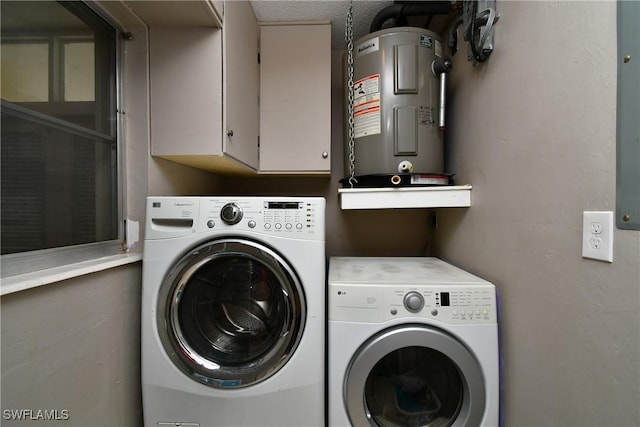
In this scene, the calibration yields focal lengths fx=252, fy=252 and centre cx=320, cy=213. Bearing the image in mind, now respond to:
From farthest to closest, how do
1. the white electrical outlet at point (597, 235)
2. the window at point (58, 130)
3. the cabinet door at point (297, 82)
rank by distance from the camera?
1. the cabinet door at point (297, 82)
2. the window at point (58, 130)
3. the white electrical outlet at point (597, 235)

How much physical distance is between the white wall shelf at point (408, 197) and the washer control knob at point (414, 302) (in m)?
0.46

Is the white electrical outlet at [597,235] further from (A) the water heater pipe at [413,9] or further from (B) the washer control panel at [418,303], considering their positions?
(A) the water heater pipe at [413,9]

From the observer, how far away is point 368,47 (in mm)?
1249

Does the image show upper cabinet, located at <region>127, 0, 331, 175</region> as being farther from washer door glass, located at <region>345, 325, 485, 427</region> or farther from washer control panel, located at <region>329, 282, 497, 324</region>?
washer door glass, located at <region>345, 325, 485, 427</region>

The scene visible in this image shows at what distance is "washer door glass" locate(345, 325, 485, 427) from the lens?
35.4 inches

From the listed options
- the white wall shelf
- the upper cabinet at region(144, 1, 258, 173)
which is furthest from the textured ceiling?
the white wall shelf

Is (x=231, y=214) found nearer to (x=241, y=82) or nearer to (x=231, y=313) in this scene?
(x=231, y=313)

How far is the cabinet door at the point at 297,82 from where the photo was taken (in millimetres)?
1439

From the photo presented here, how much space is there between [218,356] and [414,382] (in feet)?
2.55

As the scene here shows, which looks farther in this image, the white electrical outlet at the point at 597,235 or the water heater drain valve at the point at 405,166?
the water heater drain valve at the point at 405,166

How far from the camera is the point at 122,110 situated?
1.04 metres

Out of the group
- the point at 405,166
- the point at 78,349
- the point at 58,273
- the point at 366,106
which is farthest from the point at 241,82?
the point at 78,349

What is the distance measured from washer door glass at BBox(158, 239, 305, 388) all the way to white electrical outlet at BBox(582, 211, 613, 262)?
2.76 ft

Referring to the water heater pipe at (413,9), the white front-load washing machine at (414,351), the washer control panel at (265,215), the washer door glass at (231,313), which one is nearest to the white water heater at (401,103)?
the water heater pipe at (413,9)
